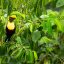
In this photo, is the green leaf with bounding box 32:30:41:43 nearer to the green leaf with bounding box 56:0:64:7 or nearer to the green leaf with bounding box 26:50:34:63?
the green leaf with bounding box 26:50:34:63

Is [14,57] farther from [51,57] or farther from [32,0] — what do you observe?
[32,0]

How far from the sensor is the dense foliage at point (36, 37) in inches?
48.4

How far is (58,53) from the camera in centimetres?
139

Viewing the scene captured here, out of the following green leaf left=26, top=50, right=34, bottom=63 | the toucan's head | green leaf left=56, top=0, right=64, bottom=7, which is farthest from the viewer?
the toucan's head

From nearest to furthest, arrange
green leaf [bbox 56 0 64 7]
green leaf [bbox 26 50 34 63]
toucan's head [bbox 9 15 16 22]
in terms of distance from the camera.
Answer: green leaf [bbox 26 50 34 63]
green leaf [bbox 56 0 64 7]
toucan's head [bbox 9 15 16 22]

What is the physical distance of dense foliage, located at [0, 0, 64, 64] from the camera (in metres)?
1.23

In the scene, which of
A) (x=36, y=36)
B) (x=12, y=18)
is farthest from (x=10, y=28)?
(x=36, y=36)

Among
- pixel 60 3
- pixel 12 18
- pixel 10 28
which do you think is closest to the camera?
pixel 60 3

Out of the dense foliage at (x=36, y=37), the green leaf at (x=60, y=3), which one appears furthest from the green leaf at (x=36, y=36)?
the green leaf at (x=60, y=3)

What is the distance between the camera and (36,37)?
49.4 inches

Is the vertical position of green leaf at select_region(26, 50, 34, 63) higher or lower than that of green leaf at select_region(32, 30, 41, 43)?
lower

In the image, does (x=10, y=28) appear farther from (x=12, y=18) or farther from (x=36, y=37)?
(x=36, y=37)

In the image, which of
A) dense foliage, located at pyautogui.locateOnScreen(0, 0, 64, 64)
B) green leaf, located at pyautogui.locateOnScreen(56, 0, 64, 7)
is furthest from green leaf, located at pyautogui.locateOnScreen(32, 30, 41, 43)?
green leaf, located at pyautogui.locateOnScreen(56, 0, 64, 7)

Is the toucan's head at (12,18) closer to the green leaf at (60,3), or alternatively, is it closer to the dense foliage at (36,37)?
the dense foliage at (36,37)
